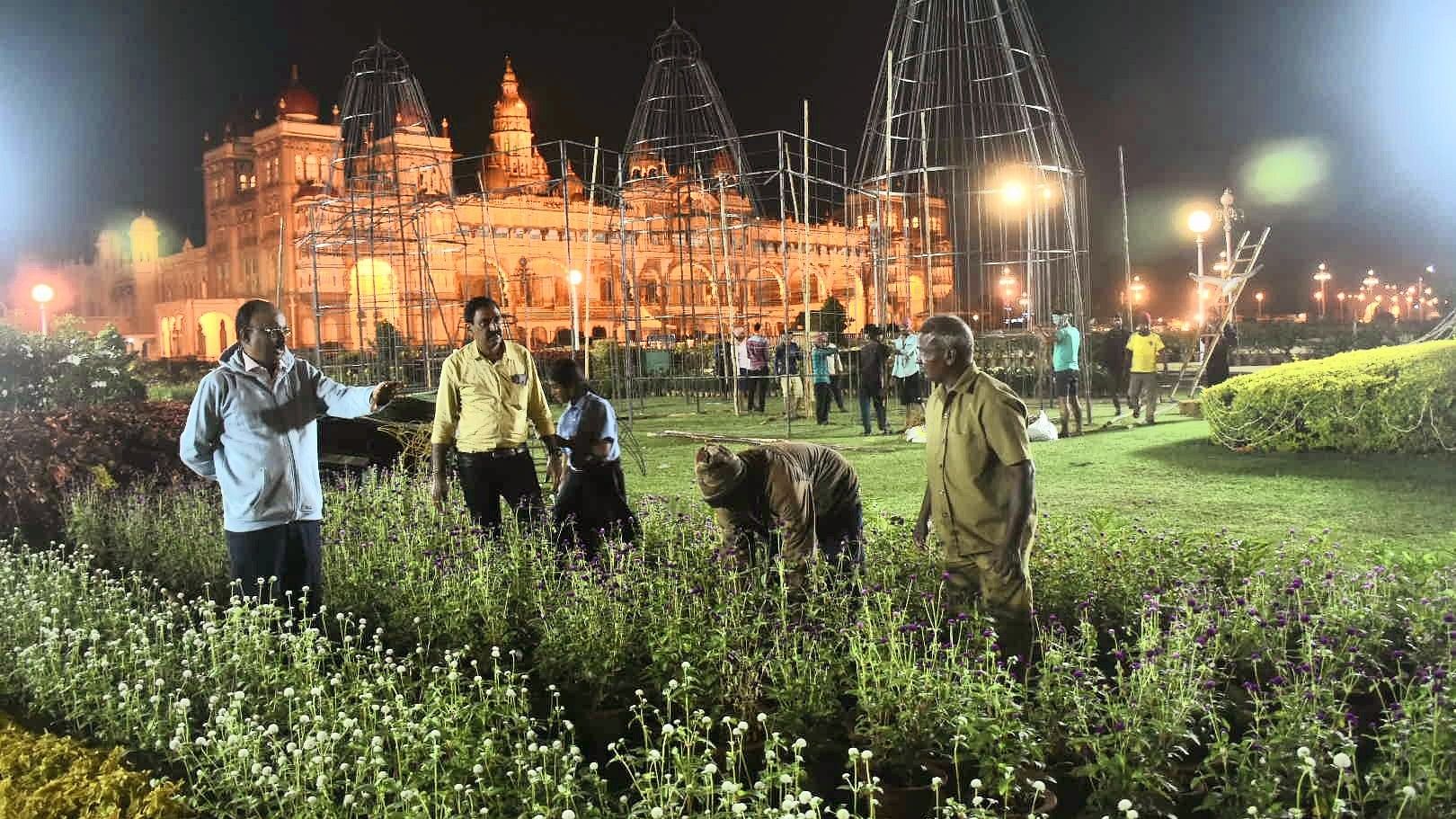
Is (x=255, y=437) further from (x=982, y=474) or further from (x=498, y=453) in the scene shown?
(x=982, y=474)

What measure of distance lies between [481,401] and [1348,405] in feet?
28.6

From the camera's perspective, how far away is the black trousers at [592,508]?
6457 mm

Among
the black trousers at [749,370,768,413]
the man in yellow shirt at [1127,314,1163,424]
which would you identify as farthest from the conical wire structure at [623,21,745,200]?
the man in yellow shirt at [1127,314,1163,424]

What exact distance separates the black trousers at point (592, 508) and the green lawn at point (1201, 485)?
2455 mm

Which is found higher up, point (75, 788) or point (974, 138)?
point (974, 138)

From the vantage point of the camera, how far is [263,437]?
477cm

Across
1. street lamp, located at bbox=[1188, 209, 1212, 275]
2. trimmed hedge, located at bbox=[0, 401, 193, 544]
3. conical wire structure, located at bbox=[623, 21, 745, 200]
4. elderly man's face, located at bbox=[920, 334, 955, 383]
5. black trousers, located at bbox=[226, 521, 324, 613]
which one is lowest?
black trousers, located at bbox=[226, 521, 324, 613]

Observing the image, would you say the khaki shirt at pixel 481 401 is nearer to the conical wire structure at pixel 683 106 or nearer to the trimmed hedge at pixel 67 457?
the trimmed hedge at pixel 67 457

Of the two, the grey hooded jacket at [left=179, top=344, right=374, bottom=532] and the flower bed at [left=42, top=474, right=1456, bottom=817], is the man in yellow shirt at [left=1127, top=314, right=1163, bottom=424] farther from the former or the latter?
the grey hooded jacket at [left=179, top=344, right=374, bottom=532]

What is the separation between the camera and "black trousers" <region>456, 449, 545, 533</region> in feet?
21.2

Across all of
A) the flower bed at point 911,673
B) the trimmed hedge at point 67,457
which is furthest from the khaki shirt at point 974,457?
the trimmed hedge at point 67,457

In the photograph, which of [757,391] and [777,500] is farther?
[757,391]

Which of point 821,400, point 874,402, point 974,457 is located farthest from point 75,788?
point 821,400

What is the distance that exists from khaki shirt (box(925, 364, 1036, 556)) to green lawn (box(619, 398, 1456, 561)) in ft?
8.81
